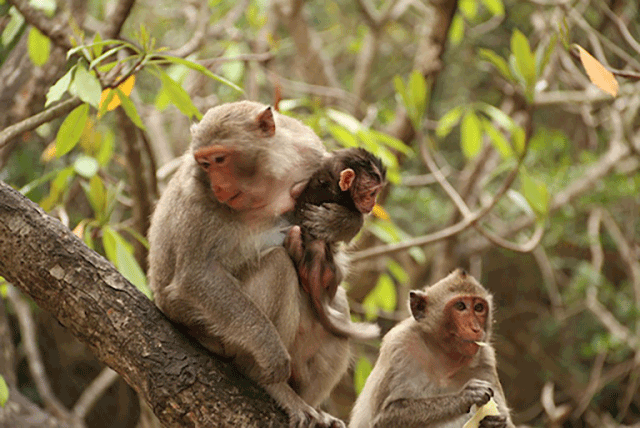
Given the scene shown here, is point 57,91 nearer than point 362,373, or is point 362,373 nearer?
point 57,91

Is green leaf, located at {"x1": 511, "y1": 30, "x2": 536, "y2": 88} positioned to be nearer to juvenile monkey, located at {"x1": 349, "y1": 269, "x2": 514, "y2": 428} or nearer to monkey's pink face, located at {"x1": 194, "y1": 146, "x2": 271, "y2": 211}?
juvenile monkey, located at {"x1": 349, "y1": 269, "x2": 514, "y2": 428}

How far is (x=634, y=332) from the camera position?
7.93m

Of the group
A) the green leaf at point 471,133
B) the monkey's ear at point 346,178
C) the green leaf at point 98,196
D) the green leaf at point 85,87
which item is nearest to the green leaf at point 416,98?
the green leaf at point 471,133

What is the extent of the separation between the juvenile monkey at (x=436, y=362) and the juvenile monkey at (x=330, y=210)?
375 mm

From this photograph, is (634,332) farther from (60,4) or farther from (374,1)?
(60,4)

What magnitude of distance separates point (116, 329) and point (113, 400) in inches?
327

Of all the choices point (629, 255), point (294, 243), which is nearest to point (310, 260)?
point (294, 243)

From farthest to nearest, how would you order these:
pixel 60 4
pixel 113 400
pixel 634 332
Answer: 1. pixel 113 400
2. pixel 634 332
3. pixel 60 4

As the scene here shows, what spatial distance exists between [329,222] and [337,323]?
1.57ft

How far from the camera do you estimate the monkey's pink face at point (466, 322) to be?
3113mm

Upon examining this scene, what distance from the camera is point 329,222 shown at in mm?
3037

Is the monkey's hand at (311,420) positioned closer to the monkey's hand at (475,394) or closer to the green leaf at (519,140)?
the monkey's hand at (475,394)

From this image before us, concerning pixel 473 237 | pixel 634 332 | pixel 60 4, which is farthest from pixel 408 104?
pixel 634 332

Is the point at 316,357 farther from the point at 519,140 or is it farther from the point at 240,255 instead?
the point at 519,140
